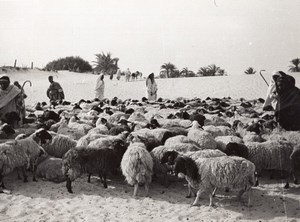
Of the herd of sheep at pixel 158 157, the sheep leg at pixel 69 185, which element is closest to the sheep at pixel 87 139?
the herd of sheep at pixel 158 157

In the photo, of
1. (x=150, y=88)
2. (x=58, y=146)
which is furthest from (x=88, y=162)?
(x=150, y=88)

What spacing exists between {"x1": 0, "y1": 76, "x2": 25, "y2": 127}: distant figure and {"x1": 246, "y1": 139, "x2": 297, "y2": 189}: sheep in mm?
6237

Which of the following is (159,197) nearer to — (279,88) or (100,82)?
(279,88)

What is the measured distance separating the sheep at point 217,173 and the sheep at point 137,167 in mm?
533

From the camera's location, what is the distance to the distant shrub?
55688 millimetres

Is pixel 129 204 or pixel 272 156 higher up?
pixel 272 156

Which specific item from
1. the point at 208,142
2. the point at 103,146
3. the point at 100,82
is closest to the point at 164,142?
the point at 208,142

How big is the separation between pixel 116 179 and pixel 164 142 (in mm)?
1393

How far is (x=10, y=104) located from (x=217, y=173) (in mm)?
6788

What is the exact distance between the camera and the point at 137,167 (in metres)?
6.13

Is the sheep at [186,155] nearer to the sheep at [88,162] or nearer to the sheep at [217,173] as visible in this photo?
the sheep at [217,173]

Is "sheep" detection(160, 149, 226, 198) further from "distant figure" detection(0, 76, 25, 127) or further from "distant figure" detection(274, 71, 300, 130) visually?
"distant figure" detection(0, 76, 25, 127)

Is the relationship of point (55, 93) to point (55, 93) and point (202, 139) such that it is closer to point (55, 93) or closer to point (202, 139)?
point (55, 93)

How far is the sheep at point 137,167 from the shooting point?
20.1ft
